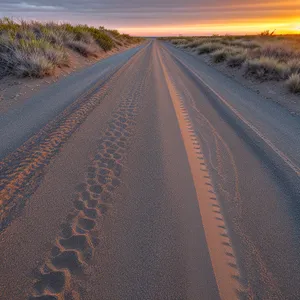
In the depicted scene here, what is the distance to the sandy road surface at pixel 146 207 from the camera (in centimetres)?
226

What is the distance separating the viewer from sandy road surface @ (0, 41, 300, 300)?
89.0 inches

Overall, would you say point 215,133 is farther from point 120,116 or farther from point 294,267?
point 294,267

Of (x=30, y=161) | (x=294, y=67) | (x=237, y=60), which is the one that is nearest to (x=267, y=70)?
(x=294, y=67)

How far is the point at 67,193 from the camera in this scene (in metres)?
3.32

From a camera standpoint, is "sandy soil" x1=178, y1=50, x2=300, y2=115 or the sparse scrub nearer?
"sandy soil" x1=178, y1=50, x2=300, y2=115

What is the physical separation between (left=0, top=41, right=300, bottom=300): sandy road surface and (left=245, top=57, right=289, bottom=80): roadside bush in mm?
5486

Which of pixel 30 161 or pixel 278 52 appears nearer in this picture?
pixel 30 161

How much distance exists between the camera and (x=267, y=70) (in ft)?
37.2

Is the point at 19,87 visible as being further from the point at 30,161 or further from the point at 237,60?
the point at 237,60

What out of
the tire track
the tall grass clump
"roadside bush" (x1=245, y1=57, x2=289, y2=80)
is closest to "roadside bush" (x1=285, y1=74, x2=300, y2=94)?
"roadside bush" (x1=245, y1=57, x2=289, y2=80)

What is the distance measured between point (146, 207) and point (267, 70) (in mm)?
10555

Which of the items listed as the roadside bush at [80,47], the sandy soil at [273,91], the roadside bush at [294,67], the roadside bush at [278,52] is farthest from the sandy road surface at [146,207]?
the roadside bush at [80,47]

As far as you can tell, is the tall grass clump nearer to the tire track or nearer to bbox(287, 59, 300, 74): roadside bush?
bbox(287, 59, 300, 74): roadside bush

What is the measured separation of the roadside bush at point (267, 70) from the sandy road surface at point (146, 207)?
5.49m
